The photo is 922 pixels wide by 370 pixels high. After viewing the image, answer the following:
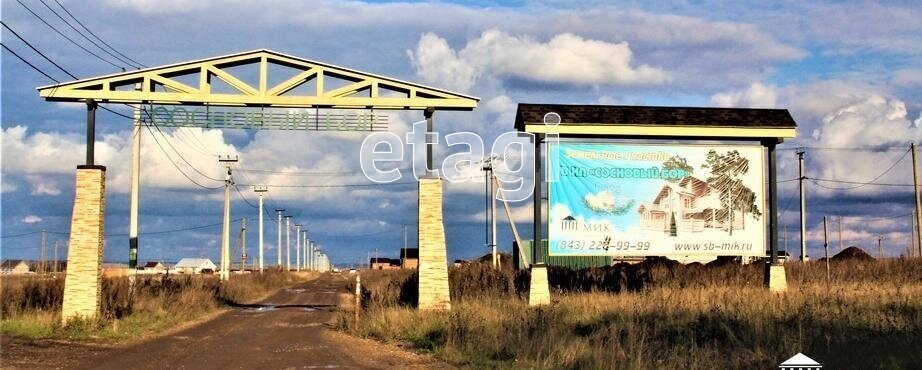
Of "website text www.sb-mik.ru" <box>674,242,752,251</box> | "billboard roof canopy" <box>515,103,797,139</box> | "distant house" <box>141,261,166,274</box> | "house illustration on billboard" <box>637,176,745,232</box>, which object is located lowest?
"distant house" <box>141,261,166,274</box>

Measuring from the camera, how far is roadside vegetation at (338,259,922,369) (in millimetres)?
13734

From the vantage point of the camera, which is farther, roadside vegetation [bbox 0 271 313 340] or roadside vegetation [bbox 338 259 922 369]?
roadside vegetation [bbox 0 271 313 340]

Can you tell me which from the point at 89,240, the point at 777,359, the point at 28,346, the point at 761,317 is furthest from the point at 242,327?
the point at 777,359

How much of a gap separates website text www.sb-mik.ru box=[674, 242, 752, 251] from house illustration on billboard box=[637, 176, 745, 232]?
440mm

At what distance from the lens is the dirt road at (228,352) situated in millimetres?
15523

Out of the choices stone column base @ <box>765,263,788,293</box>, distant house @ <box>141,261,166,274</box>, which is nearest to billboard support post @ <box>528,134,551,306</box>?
stone column base @ <box>765,263,788,293</box>

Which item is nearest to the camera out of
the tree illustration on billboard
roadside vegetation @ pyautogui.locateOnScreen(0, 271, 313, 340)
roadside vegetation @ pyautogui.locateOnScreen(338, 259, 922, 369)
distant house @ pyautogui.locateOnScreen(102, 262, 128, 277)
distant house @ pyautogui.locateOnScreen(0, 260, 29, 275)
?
roadside vegetation @ pyautogui.locateOnScreen(338, 259, 922, 369)

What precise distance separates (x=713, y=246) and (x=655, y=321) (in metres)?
9.23

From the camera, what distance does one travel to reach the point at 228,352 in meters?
17.5

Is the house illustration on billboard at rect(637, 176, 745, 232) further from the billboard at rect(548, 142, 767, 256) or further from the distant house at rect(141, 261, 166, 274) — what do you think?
the distant house at rect(141, 261, 166, 274)

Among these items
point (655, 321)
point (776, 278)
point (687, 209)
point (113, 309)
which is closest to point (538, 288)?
point (687, 209)

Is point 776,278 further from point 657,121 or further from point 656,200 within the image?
point 657,121

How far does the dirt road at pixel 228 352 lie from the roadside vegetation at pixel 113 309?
142 centimetres

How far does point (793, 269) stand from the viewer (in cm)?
3362
